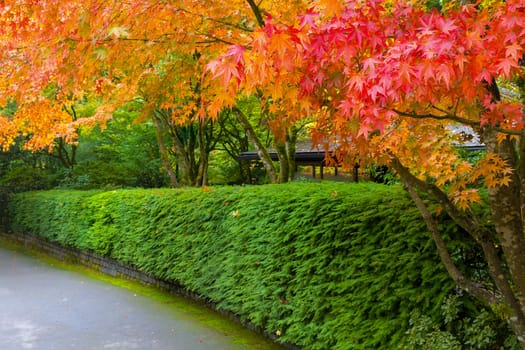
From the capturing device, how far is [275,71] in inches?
125

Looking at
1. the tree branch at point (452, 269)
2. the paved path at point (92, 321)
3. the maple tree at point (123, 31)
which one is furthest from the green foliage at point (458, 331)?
the paved path at point (92, 321)

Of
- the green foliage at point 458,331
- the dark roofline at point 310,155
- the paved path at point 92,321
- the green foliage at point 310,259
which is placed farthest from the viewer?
the dark roofline at point 310,155

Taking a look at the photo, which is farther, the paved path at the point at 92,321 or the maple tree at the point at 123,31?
the paved path at the point at 92,321

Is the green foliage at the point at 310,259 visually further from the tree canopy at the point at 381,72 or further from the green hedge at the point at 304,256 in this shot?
the tree canopy at the point at 381,72

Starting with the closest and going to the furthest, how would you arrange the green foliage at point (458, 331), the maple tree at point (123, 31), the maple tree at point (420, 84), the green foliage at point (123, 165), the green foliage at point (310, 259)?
1. the maple tree at point (420, 84)
2. the green foliage at point (458, 331)
3. the green foliage at point (310, 259)
4. the maple tree at point (123, 31)
5. the green foliage at point (123, 165)

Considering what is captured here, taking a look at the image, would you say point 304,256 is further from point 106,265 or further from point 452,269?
point 106,265

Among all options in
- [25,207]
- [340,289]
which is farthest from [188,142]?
[340,289]

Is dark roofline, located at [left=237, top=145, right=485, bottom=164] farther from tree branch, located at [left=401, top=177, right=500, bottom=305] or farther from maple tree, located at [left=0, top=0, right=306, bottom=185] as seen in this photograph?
tree branch, located at [left=401, top=177, right=500, bottom=305]

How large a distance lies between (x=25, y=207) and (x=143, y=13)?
15.9 metres

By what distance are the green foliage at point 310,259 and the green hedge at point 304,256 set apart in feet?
0.04

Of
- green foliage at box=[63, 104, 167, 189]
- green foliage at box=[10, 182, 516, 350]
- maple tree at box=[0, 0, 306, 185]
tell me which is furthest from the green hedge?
green foliage at box=[63, 104, 167, 189]

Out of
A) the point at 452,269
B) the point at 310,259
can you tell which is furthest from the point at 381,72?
the point at 310,259

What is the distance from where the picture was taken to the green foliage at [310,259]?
4719 millimetres

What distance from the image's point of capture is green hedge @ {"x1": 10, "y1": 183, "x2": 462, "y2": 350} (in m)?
4.83
